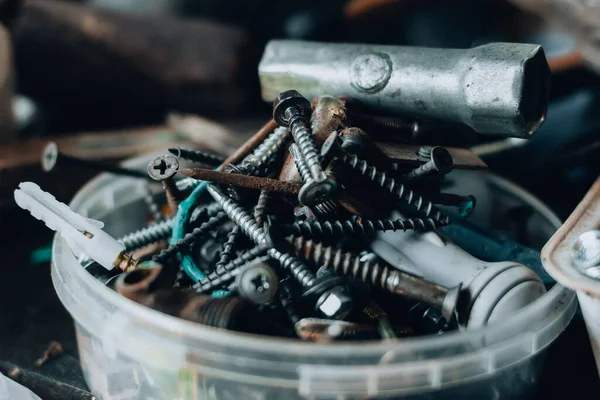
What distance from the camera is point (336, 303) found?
514mm

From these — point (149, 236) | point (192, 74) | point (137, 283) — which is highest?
point (192, 74)

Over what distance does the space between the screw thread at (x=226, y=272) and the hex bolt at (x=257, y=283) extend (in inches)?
2.4

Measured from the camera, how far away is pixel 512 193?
2.61 ft

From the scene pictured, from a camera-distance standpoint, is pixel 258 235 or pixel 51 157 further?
pixel 51 157

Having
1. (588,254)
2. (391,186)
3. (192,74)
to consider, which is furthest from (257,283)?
(192,74)

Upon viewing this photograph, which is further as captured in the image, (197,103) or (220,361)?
(197,103)

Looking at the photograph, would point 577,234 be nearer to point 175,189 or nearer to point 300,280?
point 300,280

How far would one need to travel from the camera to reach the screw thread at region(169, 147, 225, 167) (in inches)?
26.1

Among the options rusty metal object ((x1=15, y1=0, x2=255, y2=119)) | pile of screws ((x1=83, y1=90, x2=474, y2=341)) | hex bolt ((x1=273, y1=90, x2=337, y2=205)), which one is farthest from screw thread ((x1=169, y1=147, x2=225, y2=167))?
rusty metal object ((x1=15, y1=0, x2=255, y2=119))

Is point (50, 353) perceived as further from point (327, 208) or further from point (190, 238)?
point (327, 208)

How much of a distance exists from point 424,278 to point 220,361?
0.21 metres

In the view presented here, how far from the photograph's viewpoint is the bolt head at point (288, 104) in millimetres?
615

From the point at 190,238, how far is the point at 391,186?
0.66ft

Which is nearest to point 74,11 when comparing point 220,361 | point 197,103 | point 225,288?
point 197,103
